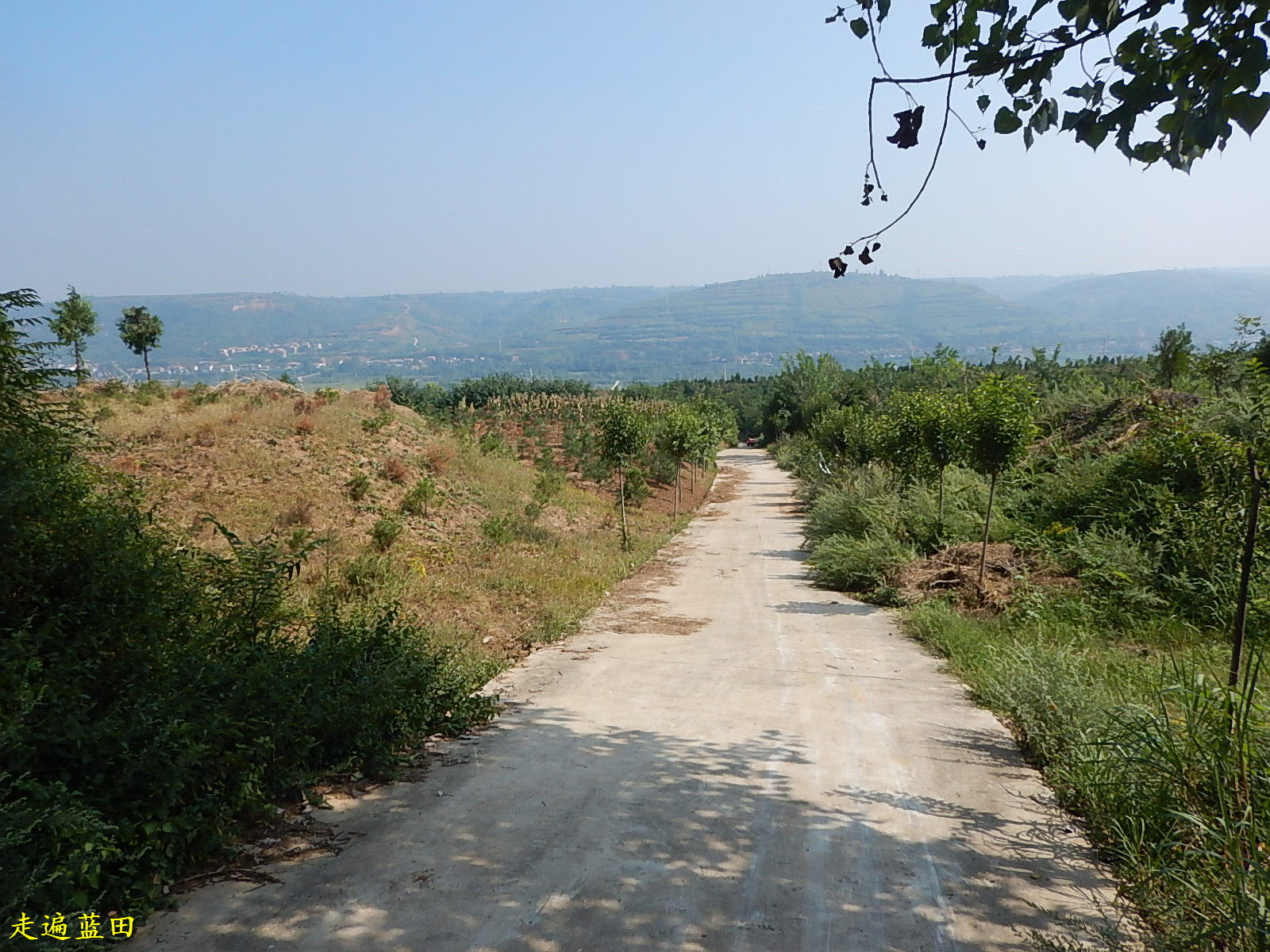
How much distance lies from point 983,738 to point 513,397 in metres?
38.9

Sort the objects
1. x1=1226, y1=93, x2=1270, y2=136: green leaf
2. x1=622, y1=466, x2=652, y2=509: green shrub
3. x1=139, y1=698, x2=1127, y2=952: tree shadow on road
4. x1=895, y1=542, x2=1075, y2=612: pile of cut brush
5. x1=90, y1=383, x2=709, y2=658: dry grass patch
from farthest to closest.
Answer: x1=622, y1=466, x2=652, y2=509: green shrub < x1=895, y1=542, x2=1075, y2=612: pile of cut brush < x1=90, y1=383, x2=709, y2=658: dry grass patch < x1=139, y1=698, x2=1127, y2=952: tree shadow on road < x1=1226, y1=93, x2=1270, y2=136: green leaf

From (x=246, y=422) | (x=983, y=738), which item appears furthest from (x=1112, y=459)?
(x=246, y=422)

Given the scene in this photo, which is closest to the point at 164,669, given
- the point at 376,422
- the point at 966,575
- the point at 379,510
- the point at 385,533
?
the point at 385,533

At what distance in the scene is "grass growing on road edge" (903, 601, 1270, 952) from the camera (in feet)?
9.62

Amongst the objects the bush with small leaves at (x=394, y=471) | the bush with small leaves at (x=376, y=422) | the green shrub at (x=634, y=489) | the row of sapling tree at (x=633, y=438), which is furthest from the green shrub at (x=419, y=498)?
the green shrub at (x=634, y=489)

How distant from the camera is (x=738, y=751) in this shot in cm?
579

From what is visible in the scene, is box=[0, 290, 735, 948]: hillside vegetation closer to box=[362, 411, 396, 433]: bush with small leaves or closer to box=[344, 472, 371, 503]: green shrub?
box=[344, 472, 371, 503]: green shrub

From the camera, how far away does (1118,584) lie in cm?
1072

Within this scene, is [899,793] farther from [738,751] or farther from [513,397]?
[513,397]

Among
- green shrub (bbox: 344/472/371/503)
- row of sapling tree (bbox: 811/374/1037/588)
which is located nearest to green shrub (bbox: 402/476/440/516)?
green shrub (bbox: 344/472/371/503)

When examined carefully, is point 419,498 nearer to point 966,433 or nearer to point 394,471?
point 394,471

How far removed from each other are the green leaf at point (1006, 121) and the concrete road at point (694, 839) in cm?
354

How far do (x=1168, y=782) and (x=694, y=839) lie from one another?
2.32 metres

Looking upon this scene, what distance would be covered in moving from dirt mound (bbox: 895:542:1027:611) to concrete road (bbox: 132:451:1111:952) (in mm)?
4180
